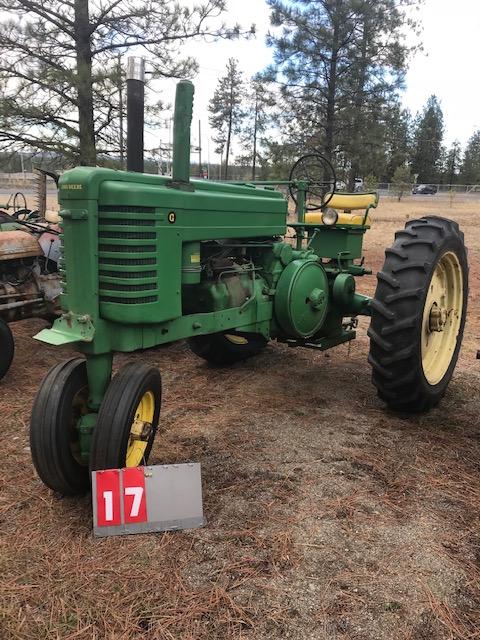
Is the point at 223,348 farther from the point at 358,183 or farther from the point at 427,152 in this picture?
the point at 427,152

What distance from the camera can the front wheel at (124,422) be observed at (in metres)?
2.58

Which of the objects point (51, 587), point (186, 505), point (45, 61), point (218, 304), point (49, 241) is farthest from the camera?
point (45, 61)

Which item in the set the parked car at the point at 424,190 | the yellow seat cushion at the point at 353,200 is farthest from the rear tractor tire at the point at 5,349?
the parked car at the point at 424,190

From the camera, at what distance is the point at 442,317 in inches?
157

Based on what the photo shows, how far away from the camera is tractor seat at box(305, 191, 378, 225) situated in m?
5.33

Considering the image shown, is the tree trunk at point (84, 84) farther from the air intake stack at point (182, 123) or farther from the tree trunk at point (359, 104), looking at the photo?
the tree trunk at point (359, 104)

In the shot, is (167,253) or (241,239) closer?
(167,253)

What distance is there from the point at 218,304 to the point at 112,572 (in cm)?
168

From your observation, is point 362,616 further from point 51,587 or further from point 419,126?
point 419,126

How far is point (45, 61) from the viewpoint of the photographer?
27.6 ft

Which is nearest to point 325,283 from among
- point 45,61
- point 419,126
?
point 45,61

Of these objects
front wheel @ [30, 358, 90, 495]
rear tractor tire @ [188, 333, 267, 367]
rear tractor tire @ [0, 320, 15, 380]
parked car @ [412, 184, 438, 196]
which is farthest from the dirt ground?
parked car @ [412, 184, 438, 196]

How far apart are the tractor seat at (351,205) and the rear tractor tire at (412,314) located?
1.31 meters

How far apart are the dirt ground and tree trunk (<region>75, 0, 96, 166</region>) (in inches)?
223
